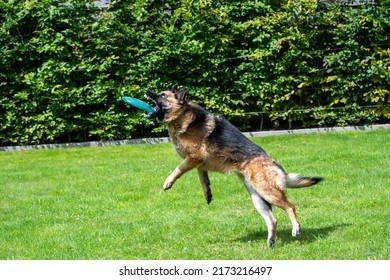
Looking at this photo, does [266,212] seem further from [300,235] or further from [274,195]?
[300,235]

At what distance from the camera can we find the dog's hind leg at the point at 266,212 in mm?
6773

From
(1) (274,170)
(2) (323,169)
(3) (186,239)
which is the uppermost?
(1) (274,170)

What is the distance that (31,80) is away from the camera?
13.8 m

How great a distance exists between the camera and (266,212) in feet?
22.6

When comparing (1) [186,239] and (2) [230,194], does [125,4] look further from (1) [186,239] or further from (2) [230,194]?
(1) [186,239]

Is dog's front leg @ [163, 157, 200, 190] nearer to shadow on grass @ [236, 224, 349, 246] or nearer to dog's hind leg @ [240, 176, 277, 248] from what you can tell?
dog's hind leg @ [240, 176, 277, 248]

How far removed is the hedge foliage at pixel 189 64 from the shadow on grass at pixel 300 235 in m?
6.68

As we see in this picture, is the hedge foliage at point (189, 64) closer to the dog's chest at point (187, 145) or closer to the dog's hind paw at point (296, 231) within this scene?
the dog's chest at point (187, 145)

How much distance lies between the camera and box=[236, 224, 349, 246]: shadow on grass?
696cm

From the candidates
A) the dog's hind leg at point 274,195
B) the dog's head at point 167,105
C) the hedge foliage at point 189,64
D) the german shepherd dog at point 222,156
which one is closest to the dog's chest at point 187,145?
the german shepherd dog at point 222,156

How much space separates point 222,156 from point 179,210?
1.55 meters

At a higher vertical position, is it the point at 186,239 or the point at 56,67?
the point at 186,239

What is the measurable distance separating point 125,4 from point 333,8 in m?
4.08
